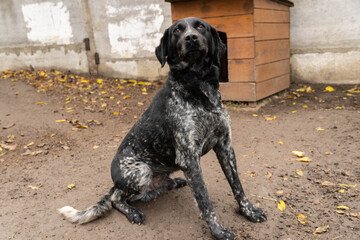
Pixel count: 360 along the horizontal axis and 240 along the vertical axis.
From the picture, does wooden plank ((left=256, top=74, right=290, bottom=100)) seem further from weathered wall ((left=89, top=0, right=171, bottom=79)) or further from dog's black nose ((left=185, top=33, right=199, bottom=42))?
dog's black nose ((left=185, top=33, right=199, bottom=42))

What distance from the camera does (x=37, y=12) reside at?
28.1ft

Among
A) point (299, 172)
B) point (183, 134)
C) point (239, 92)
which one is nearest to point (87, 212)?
point (183, 134)

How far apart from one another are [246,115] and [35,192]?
360 cm

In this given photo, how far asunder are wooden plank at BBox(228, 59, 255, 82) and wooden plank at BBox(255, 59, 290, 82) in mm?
103

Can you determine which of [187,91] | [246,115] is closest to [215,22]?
[246,115]

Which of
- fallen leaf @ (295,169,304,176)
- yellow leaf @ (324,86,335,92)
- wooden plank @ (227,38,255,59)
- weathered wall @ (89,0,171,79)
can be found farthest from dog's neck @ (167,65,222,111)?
weathered wall @ (89,0,171,79)

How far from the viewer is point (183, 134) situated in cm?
256

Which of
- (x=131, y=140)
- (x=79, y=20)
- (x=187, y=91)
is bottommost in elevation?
(x=131, y=140)

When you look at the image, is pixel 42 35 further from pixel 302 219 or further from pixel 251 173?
pixel 302 219

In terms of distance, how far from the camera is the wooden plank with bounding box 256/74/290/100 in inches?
223

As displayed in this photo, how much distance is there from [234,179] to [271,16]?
403cm

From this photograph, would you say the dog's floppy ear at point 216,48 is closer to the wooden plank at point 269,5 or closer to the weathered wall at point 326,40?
the wooden plank at point 269,5

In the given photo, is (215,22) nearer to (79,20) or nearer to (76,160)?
(76,160)

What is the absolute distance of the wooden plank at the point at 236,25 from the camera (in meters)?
5.30
